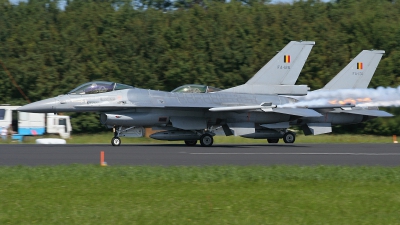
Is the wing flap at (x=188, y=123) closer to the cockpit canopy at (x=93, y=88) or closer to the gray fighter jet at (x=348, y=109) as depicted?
the cockpit canopy at (x=93, y=88)

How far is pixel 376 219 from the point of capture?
823 cm

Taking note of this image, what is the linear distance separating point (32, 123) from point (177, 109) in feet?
39.0

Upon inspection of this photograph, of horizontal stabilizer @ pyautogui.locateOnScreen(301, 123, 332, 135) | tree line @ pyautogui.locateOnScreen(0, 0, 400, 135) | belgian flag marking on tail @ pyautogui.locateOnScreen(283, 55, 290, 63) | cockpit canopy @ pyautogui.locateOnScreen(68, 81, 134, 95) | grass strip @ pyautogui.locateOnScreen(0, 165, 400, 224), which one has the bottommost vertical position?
grass strip @ pyautogui.locateOnScreen(0, 165, 400, 224)

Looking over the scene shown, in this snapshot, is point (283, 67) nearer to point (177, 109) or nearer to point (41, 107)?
point (177, 109)

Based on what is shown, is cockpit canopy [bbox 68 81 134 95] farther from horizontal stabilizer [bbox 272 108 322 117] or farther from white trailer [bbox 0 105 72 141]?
white trailer [bbox 0 105 72 141]

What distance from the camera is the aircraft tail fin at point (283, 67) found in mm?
27375

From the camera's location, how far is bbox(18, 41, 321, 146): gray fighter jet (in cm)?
2319

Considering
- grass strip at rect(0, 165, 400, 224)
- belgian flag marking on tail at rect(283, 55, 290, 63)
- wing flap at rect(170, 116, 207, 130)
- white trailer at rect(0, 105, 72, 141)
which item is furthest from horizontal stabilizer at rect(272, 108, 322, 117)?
white trailer at rect(0, 105, 72, 141)

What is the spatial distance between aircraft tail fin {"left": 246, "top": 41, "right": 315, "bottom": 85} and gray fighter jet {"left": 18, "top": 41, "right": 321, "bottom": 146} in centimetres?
69

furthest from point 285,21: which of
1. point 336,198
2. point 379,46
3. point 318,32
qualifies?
point 336,198

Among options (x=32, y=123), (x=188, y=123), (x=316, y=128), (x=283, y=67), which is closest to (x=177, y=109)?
(x=188, y=123)

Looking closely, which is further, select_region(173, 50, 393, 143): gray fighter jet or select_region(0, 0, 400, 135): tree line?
select_region(0, 0, 400, 135): tree line

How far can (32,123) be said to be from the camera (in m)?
32.7

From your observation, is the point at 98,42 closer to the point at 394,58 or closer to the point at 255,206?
the point at 394,58
